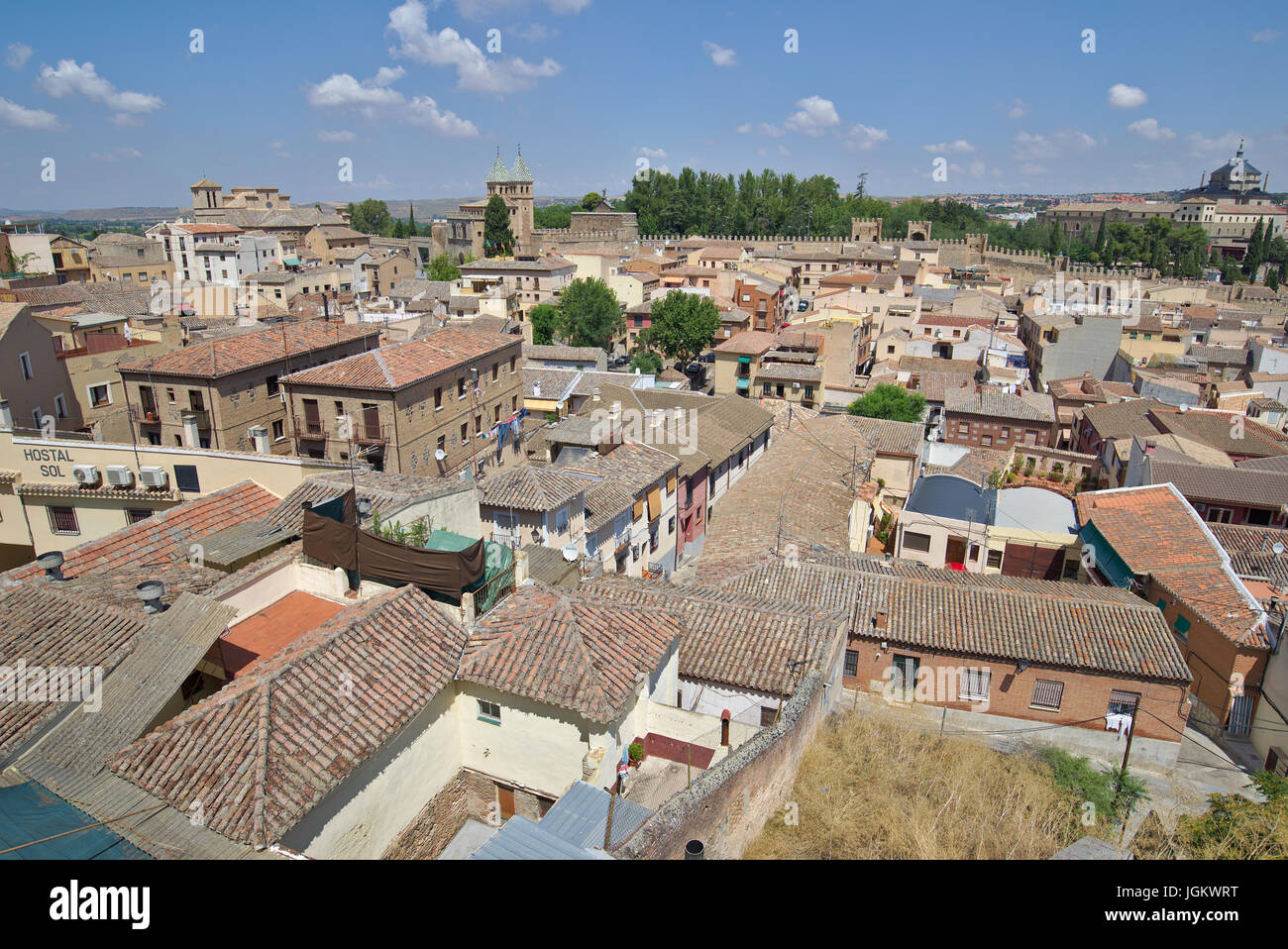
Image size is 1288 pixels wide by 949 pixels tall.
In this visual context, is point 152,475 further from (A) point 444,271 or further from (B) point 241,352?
(A) point 444,271

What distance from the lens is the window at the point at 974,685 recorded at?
51.0ft

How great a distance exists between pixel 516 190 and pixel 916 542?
262ft

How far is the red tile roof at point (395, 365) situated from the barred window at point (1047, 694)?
18.7 meters

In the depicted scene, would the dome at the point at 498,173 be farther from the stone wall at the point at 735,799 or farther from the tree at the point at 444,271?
the stone wall at the point at 735,799

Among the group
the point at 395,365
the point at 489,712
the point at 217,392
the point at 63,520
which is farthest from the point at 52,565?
the point at 395,365

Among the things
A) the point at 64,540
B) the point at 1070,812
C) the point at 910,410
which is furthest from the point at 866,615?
the point at 910,410

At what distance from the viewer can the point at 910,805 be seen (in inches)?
387

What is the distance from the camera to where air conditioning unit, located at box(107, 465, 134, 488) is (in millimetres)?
15195

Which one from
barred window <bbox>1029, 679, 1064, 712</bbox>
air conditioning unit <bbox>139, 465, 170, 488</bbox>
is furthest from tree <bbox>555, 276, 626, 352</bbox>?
barred window <bbox>1029, 679, 1064, 712</bbox>

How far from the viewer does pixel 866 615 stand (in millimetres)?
16219

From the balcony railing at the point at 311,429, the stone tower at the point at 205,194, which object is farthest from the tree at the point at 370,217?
the balcony railing at the point at 311,429
